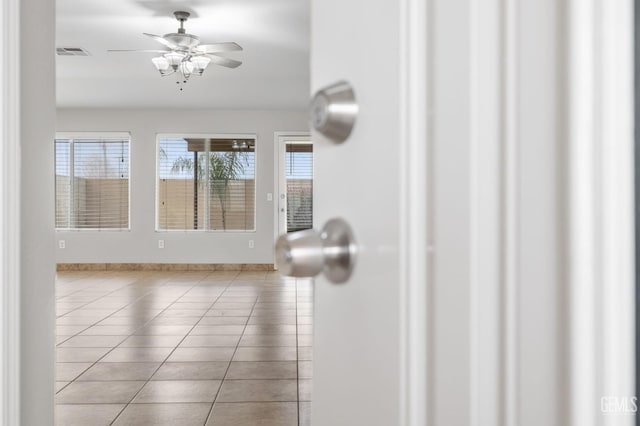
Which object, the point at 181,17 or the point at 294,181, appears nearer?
the point at 181,17

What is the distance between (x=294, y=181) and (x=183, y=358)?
16.7ft

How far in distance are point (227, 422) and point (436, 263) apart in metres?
2.04

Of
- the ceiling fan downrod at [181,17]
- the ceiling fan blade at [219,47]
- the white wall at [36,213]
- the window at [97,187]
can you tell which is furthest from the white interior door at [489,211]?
the window at [97,187]

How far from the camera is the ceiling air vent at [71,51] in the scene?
15.8ft

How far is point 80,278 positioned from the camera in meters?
6.88

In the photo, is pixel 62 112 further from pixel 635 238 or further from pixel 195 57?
pixel 635 238

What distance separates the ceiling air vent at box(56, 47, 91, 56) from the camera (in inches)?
190

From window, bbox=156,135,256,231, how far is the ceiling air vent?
2.86 meters

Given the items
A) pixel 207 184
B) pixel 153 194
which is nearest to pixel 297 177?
pixel 207 184

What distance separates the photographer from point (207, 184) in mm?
7922

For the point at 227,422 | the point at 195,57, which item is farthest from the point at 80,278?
the point at 227,422

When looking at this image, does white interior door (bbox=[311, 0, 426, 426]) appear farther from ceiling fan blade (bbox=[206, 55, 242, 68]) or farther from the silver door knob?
ceiling fan blade (bbox=[206, 55, 242, 68])

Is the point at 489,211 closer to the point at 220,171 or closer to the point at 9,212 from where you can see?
the point at 9,212

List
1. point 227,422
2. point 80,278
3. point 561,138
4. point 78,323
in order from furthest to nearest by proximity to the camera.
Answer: point 80,278
point 78,323
point 227,422
point 561,138
